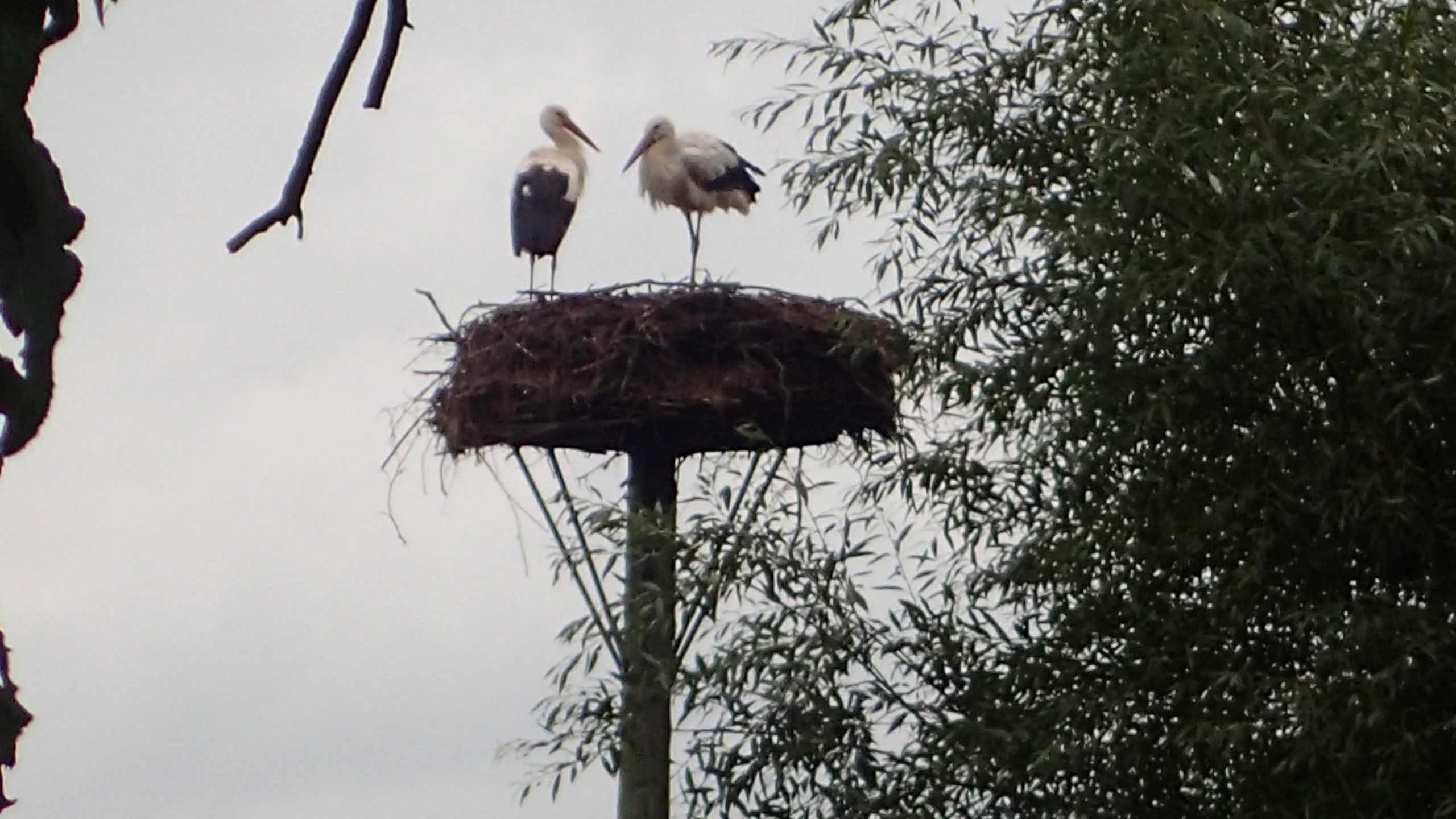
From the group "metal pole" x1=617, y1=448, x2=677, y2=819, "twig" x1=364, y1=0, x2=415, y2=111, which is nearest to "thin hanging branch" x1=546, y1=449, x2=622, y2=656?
"metal pole" x1=617, y1=448, x2=677, y2=819

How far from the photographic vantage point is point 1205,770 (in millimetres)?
5352

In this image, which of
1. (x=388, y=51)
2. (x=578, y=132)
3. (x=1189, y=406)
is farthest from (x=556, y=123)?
(x=388, y=51)

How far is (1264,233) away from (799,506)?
156 cm

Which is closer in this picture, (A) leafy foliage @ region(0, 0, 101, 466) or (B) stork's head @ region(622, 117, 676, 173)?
(A) leafy foliage @ region(0, 0, 101, 466)

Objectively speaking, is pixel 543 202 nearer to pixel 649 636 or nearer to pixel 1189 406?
pixel 649 636

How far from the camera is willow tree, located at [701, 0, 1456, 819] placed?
4969 mm

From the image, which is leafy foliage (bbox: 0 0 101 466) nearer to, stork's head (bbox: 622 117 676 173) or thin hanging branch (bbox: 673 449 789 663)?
thin hanging branch (bbox: 673 449 789 663)

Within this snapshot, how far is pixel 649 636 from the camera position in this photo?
7.42 m

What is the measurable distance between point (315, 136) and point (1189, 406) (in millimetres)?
4914

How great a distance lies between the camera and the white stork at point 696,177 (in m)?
9.41

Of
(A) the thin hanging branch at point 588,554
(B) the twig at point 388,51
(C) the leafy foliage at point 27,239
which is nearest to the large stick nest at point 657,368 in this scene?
(A) the thin hanging branch at point 588,554

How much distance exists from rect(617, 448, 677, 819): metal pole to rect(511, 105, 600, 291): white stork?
3.17 feet

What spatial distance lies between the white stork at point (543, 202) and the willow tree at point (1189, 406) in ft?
10.4

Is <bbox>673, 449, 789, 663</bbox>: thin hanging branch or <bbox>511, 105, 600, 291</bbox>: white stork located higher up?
<bbox>511, 105, 600, 291</bbox>: white stork
